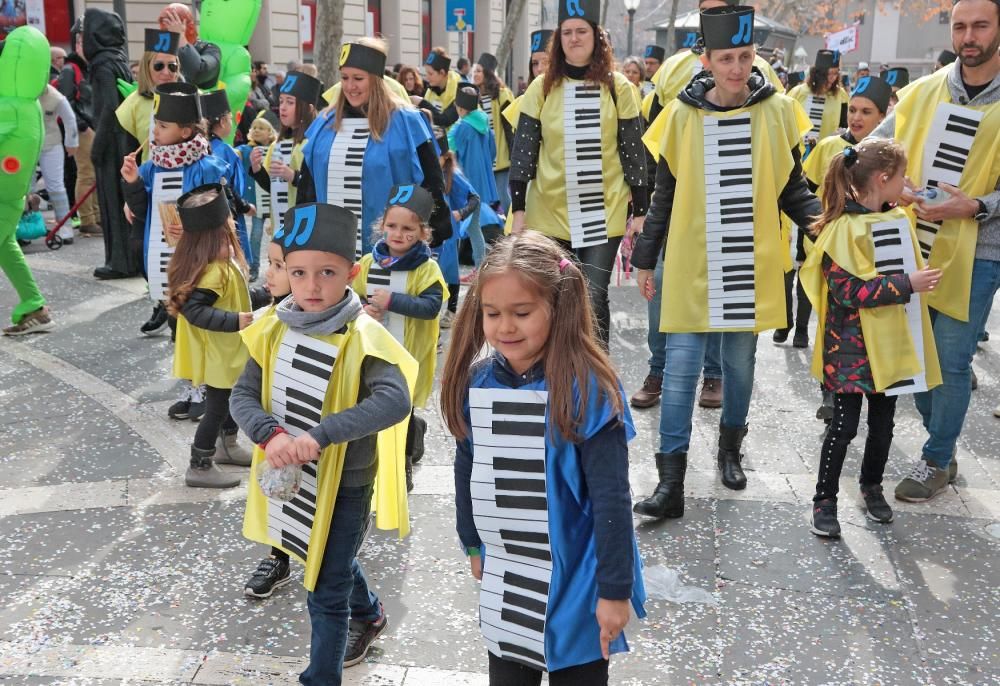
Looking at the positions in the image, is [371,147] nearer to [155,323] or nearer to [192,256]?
[192,256]

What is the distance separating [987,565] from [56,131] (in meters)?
10.6

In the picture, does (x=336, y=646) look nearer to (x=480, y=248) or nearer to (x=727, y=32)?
(x=727, y=32)

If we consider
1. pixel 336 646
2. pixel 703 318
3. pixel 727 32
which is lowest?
pixel 336 646

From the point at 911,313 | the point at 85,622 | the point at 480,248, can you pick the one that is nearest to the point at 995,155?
the point at 911,313

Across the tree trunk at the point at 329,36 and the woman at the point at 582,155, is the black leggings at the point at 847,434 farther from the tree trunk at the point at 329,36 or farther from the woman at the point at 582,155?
the tree trunk at the point at 329,36

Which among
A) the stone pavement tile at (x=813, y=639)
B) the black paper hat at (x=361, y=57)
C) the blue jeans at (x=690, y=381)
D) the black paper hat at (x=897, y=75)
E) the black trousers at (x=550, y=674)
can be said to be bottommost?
the stone pavement tile at (x=813, y=639)

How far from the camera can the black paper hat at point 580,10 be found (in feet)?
17.6

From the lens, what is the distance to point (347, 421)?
2814 millimetres

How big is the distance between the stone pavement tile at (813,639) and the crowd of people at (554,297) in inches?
25.7

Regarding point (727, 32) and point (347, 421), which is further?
point (727, 32)

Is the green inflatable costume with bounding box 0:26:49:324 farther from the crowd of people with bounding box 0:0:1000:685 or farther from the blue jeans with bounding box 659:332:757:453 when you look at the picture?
the blue jeans with bounding box 659:332:757:453

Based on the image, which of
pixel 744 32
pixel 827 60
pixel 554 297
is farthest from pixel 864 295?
pixel 827 60

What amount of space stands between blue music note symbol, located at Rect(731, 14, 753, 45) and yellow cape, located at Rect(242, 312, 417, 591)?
2.11 metres

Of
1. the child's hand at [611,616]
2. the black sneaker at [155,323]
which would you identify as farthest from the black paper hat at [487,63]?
the child's hand at [611,616]
